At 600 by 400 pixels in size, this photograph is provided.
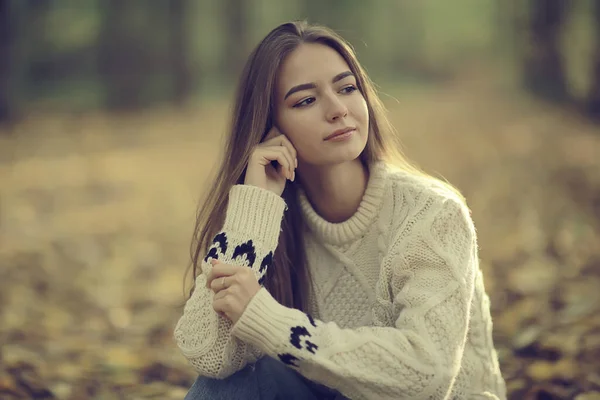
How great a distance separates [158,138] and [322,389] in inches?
357

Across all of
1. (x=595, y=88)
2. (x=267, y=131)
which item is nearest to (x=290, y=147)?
(x=267, y=131)

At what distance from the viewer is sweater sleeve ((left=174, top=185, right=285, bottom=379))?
227 cm

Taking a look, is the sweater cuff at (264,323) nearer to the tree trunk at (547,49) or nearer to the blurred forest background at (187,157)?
the blurred forest background at (187,157)

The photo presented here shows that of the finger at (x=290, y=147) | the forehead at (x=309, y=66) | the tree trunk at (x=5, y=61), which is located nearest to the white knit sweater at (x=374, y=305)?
the finger at (x=290, y=147)

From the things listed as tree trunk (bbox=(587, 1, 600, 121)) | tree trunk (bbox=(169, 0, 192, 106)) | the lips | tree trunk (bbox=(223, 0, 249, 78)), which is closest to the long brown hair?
the lips

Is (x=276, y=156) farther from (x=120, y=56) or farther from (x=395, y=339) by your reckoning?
(x=120, y=56)

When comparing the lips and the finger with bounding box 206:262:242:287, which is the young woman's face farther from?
the finger with bounding box 206:262:242:287

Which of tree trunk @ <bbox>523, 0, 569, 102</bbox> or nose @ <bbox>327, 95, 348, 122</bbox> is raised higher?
nose @ <bbox>327, 95, 348, 122</bbox>

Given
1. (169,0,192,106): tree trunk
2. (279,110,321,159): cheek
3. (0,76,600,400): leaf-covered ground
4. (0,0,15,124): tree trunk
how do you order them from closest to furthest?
(279,110,321,159): cheek, (0,76,600,400): leaf-covered ground, (0,0,15,124): tree trunk, (169,0,192,106): tree trunk

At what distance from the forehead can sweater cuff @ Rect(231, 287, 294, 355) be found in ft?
2.29

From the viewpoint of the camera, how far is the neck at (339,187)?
98.3 inches

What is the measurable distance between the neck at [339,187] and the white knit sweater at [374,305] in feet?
0.15

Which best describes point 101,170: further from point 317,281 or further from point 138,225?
point 317,281

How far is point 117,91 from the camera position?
13.1m
